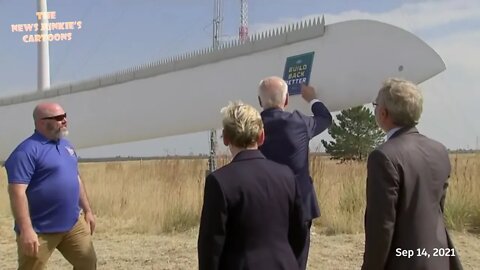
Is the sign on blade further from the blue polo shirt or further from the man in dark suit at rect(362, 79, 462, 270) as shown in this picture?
the man in dark suit at rect(362, 79, 462, 270)

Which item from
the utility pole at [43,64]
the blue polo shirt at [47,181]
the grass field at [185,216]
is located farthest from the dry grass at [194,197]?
the utility pole at [43,64]

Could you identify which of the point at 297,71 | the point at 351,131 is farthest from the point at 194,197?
the point at 351,131

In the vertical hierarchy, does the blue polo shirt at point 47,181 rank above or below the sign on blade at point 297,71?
below

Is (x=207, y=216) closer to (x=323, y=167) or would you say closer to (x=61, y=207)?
(x=61, y=207)

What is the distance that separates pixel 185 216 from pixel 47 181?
397 cm

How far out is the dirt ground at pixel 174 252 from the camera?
5.61 metres

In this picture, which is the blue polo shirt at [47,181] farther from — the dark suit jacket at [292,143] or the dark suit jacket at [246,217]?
the dark suit jacket at [246,217]

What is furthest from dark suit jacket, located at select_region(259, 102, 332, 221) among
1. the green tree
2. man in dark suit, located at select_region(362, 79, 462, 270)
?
the green tree

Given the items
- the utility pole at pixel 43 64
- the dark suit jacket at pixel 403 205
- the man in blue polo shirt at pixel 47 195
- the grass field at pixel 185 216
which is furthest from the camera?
the utility pole at pixel 43 64

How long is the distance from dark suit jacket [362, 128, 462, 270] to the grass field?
120 inches

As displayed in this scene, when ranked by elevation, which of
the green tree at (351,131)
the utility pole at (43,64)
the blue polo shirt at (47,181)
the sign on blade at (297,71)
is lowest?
the green tree at (351,131)

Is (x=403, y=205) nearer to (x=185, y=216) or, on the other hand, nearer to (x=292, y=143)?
(x=292, y=143)

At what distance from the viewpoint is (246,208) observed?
2.31 metres

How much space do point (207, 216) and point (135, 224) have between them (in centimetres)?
590
